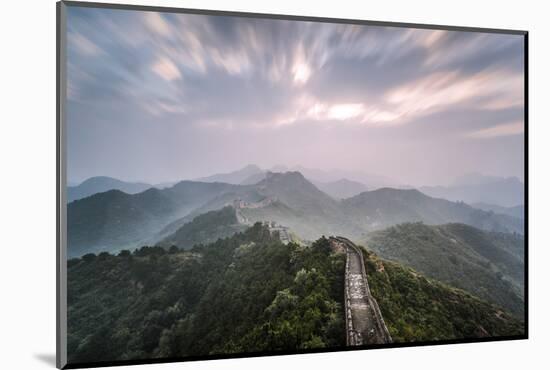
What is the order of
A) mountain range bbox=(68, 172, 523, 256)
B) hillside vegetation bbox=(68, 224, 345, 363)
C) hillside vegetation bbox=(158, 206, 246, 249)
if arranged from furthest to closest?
hillside vegetation bbox=(158, 206, 246, 249), mountain range bbox=(68, 172, 523, 256), hillside vegetation bbox=(68, 224, 345, 363)

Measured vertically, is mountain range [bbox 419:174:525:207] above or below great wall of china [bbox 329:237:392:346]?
above

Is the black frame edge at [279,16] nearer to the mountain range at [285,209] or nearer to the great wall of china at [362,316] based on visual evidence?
the mountain range at [285,209]

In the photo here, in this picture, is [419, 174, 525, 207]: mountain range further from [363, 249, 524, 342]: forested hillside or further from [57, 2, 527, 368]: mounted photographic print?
[363, 249, 524, 342]: forested hillside

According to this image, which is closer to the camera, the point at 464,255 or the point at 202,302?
the point at 202,302

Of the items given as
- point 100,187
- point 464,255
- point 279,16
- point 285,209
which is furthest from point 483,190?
point 100,187

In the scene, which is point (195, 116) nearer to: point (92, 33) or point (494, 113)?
point (92, 33)

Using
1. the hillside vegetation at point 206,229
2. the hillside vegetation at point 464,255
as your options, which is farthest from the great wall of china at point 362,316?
the hillside vegetation at point 206,229

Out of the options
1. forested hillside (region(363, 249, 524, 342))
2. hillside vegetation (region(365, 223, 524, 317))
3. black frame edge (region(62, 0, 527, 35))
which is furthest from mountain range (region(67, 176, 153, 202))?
hillside vegetation (region(365, 223, 524, 317))

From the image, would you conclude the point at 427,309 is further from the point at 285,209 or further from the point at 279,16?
the point at 279,16
